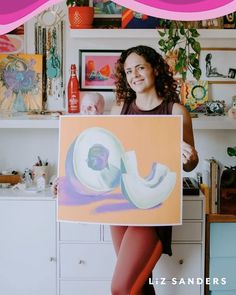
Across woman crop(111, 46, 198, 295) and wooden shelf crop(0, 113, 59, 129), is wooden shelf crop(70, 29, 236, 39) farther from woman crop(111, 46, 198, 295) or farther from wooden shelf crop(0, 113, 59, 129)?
wooden shelf crop(0, 113, 59, 129)

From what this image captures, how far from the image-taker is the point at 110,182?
2088mm

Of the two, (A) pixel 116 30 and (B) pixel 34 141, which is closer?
(A) pixel 116 30

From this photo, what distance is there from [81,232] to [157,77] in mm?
825

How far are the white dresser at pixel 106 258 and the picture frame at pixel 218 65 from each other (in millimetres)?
690

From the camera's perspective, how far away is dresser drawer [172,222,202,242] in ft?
8.18

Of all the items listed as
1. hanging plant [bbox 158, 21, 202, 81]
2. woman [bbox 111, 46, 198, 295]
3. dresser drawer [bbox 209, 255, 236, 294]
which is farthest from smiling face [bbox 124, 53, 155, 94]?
dresser drawer [bbox 209, 255, 236, 294]

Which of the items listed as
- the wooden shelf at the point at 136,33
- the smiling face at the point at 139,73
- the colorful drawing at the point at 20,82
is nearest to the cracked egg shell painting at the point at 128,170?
the smiling face at the point at 139,73

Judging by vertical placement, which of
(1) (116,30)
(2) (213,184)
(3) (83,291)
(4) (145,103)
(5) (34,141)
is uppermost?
(1) (116,30)

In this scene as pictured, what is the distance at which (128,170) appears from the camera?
6.81 ft

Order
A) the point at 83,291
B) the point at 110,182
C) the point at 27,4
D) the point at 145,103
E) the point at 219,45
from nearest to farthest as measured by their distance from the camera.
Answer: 1. the point at 27,4
2. the point at 110,182
3. the point at 145,103
4. the point at 83,291
5. the point at 219,45

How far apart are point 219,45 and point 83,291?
144 cm

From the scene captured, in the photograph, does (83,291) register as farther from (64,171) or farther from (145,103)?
(145,103)

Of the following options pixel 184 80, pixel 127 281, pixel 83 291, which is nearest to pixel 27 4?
pixel 127 281

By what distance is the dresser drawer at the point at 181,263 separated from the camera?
2.50 metres
